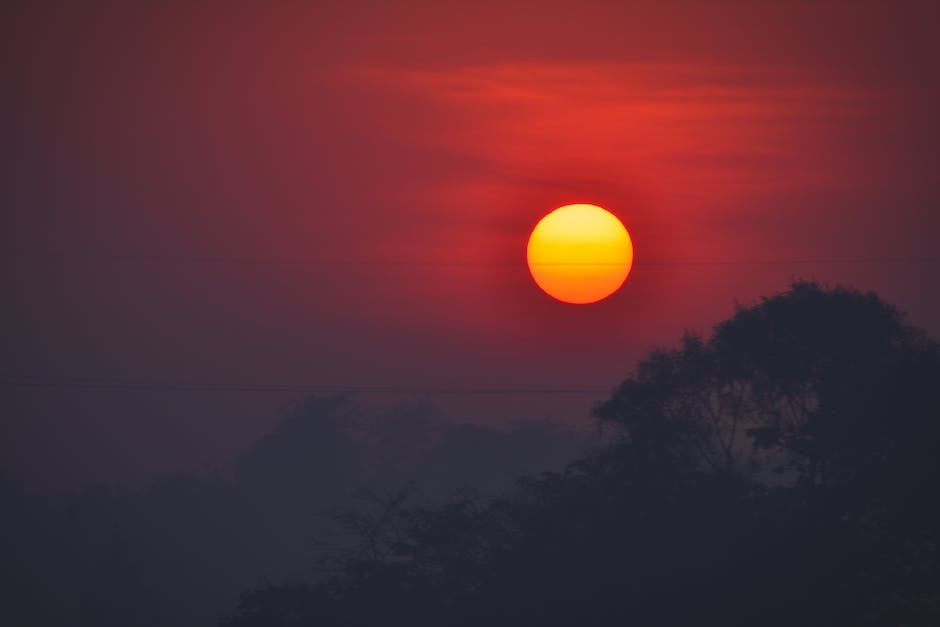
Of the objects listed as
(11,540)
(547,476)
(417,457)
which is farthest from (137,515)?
(547,476)

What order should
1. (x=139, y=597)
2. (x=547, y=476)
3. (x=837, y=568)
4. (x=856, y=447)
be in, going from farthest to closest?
(x=139, y=597)
(x=547, y=476)
(x=856, y=447)
(x=837, y=568)

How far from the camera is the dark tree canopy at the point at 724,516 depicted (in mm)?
24531

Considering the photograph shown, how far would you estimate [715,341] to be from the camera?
29.2m

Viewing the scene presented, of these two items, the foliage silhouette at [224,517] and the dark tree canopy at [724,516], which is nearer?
the dark tree canopy at [724,516]

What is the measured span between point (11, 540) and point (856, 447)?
65.6 m

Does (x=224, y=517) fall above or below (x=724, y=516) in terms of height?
above

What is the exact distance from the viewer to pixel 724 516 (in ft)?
86.4

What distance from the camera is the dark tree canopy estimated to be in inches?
966

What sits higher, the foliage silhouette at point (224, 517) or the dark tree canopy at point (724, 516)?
the foliage silhouette at point (224, 517)

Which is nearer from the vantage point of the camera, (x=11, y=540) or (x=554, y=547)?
(x=554, y=547)

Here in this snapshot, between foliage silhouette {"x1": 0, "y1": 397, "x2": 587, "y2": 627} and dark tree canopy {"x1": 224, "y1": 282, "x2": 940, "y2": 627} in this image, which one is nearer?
dark tree canopy {"x1": 224, "y1": 282, "x2": 940, "y2": 627}

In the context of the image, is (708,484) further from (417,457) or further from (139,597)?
(417,457)

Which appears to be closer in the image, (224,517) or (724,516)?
(724,516)

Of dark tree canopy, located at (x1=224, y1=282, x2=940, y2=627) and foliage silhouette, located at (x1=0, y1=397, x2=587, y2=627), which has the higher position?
foliage silhouette, located at (x1=0, y1=397, x2=587, y2=627)
